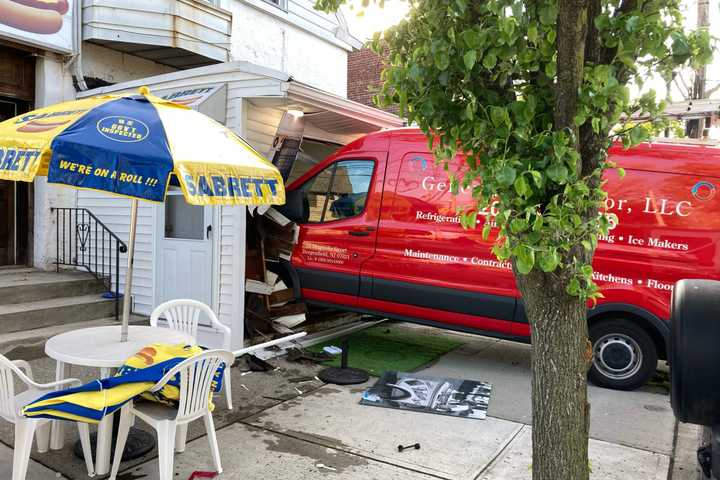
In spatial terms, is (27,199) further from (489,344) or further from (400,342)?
(489,344)

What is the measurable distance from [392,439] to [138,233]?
15.4ft

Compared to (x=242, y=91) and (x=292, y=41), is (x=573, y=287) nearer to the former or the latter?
(x=242, y=91)

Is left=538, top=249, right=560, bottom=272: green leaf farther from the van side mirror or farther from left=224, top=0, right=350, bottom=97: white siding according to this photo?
left=224, top=0, right=350, bottom=97: white siding

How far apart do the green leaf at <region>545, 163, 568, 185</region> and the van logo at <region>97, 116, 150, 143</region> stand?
7.43 ft

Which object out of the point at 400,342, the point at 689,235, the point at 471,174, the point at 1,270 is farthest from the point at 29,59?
the point at 689,235

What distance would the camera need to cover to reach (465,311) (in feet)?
19.5

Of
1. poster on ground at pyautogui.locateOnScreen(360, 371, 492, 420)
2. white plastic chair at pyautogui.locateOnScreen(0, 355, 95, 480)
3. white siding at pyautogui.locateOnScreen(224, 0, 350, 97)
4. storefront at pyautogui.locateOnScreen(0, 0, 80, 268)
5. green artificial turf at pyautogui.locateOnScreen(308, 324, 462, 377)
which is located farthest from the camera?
white siding at pyautogui.locateOnScreen(224, 0, 350, 97)

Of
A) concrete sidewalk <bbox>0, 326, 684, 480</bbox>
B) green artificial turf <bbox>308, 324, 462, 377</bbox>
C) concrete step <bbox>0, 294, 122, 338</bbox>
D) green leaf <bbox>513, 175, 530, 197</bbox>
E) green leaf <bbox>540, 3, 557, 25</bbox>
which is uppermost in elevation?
green leaf <bbox>540, 3, 557, 25</bbox>

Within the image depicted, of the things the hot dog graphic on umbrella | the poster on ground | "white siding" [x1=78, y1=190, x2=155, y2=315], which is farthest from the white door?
the hot dog graphic on umbrella

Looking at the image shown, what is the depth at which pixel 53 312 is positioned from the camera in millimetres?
6402

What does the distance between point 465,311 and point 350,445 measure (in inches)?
89.8

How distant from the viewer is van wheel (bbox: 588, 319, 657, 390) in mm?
5453

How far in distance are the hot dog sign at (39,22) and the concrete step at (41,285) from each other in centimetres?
294

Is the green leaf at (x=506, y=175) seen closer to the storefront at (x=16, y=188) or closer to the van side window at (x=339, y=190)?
the van side window at (x=339, y=190)
